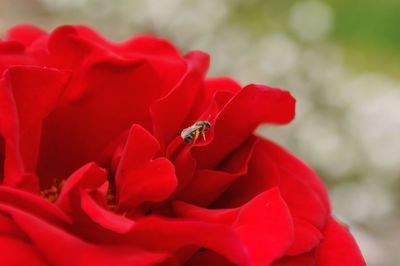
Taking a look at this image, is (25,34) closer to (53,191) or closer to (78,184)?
(53,191)

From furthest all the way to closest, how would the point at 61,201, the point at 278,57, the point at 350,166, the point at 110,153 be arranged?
the point at 278,57, the point at 350,166, the point at 110,153, the point at 61,201

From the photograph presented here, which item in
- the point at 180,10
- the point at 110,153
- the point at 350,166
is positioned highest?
the point at 110,153

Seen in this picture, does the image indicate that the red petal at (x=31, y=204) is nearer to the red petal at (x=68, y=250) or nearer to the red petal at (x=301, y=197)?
the red petal at (x=68, y=250)

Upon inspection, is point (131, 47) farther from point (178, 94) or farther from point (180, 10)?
point (180, 10)

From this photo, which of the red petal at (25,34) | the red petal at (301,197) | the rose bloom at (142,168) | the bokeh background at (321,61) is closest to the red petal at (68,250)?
the rose bloom at (142,168)

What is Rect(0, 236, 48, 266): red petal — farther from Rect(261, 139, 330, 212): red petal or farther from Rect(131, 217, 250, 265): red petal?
Rect(261, 139, 330, 212): red petal

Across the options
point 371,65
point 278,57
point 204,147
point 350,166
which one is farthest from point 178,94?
point 371,65
